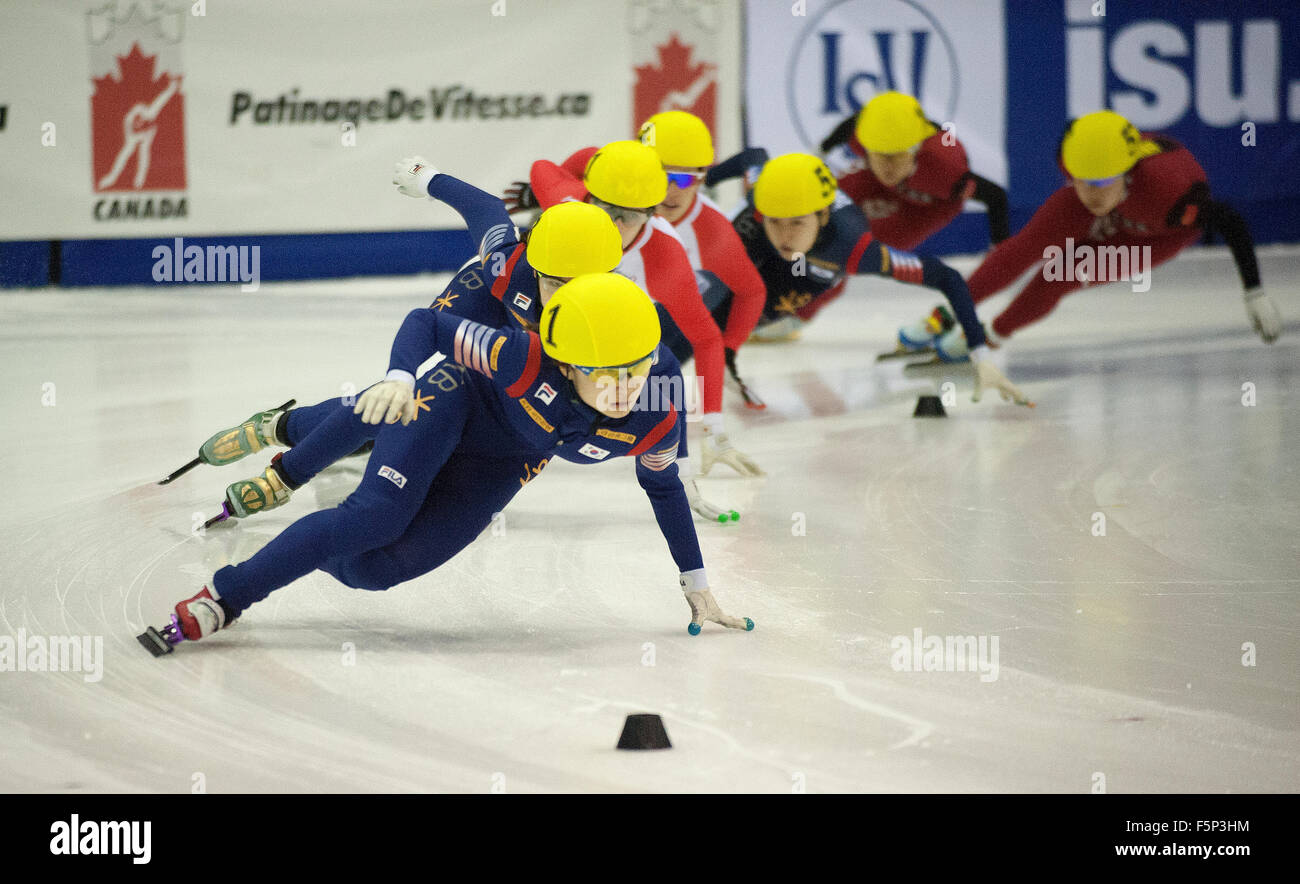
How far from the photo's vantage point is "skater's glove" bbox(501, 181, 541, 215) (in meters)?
5.01

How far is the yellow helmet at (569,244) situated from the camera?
11.7 feet

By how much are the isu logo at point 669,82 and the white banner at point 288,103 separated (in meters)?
0.09

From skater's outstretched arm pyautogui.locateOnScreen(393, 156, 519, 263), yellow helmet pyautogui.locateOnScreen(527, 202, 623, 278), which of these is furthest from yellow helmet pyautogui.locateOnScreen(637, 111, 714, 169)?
yellow helmet pyautogui.locateOnScreen(527, 202, 623, 278)

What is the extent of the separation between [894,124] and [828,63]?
3.19 meters

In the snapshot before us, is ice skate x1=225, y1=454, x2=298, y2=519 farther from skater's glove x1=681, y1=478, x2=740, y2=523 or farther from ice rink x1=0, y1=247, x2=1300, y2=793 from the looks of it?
skater's glove x1=681, y1=478, x2=740, y2=523

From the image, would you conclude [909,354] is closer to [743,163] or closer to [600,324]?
[743,163]

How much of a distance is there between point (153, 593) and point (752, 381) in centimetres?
382

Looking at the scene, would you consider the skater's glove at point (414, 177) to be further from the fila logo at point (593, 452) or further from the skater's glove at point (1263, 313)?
the skater's glove at point (1263, 313)

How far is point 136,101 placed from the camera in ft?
30.2

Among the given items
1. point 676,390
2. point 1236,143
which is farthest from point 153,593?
point 1236,143

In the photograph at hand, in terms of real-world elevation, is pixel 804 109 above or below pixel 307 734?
above

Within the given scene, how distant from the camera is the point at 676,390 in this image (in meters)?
3.23

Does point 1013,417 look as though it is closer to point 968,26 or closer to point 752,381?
point 752,381

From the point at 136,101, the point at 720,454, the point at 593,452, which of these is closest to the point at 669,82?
the point at 136,101
